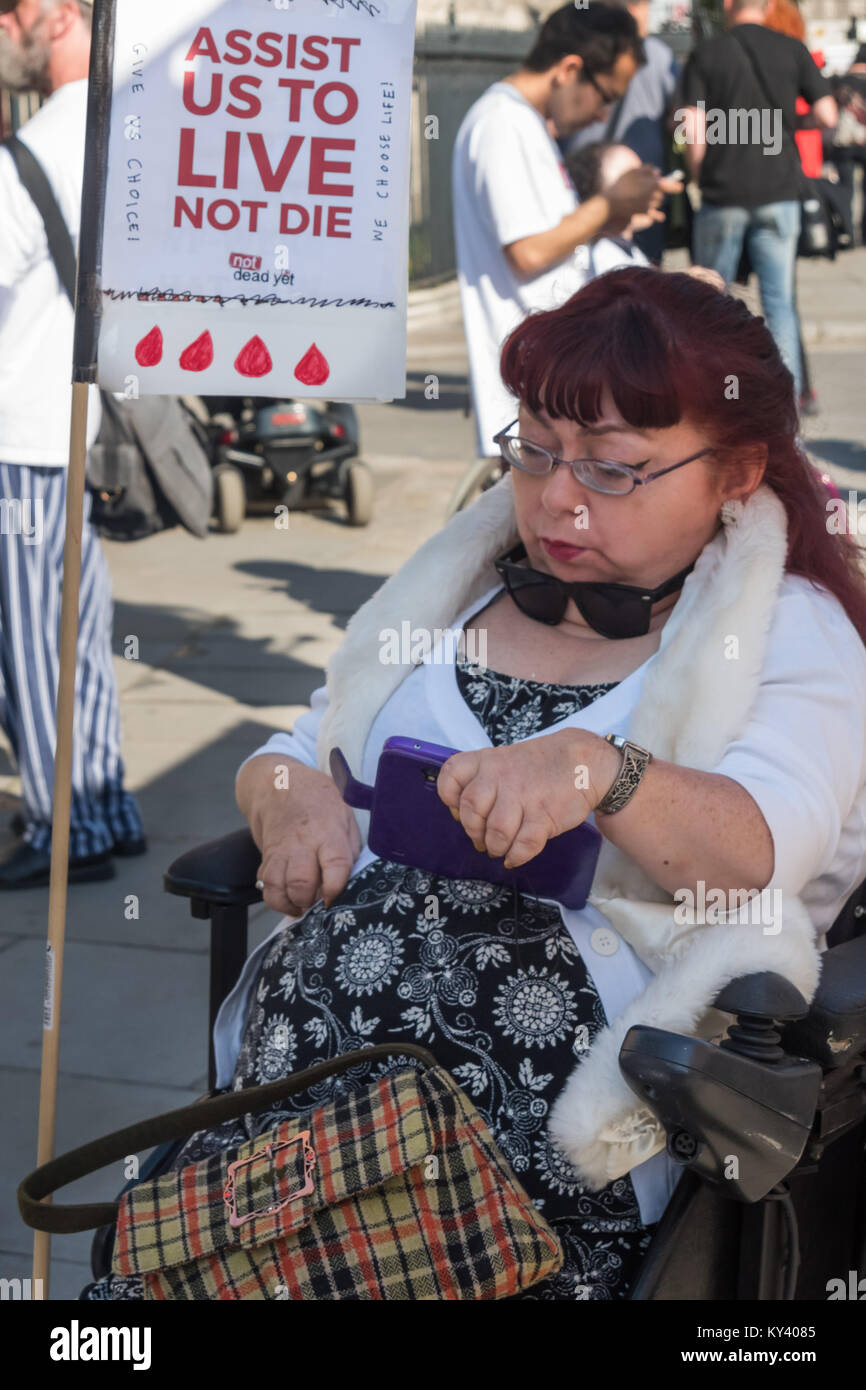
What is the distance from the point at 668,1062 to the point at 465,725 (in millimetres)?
666

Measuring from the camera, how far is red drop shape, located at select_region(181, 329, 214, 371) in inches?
80.3

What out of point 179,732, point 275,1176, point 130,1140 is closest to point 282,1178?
point 275,1176

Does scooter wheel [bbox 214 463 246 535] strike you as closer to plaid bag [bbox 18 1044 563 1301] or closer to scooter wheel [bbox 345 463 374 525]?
scooter wheel [bbox 345 463 374 525]

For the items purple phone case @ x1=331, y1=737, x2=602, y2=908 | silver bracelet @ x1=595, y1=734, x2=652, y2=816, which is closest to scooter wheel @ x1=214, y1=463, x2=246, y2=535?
purple phone case @ x1=331, y1=737, x2=602, y2=908

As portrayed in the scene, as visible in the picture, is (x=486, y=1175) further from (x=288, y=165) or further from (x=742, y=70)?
(x=742, y=70)

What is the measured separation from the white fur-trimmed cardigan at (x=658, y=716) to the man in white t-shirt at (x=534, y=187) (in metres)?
2.41

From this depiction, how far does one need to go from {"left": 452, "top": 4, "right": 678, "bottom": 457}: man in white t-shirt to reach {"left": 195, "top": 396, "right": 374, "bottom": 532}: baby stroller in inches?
104

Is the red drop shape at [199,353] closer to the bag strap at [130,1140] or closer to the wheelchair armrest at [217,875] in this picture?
the wheelchair armrest at [217,875]

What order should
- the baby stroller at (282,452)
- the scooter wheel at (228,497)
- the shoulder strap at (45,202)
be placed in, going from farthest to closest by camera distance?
the baby stroller at (282,452), the scooter wheel at (228,497), the shoulder strap at (45,202)

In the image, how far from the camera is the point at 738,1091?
161cm

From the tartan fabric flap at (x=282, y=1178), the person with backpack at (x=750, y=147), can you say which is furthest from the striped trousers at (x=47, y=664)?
the person with backpack at (x=750, y=147)

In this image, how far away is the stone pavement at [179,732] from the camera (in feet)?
10.6

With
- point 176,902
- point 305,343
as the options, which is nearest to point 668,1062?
point 305,343

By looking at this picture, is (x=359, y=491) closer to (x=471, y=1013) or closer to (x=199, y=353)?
(x=199, y=353)
